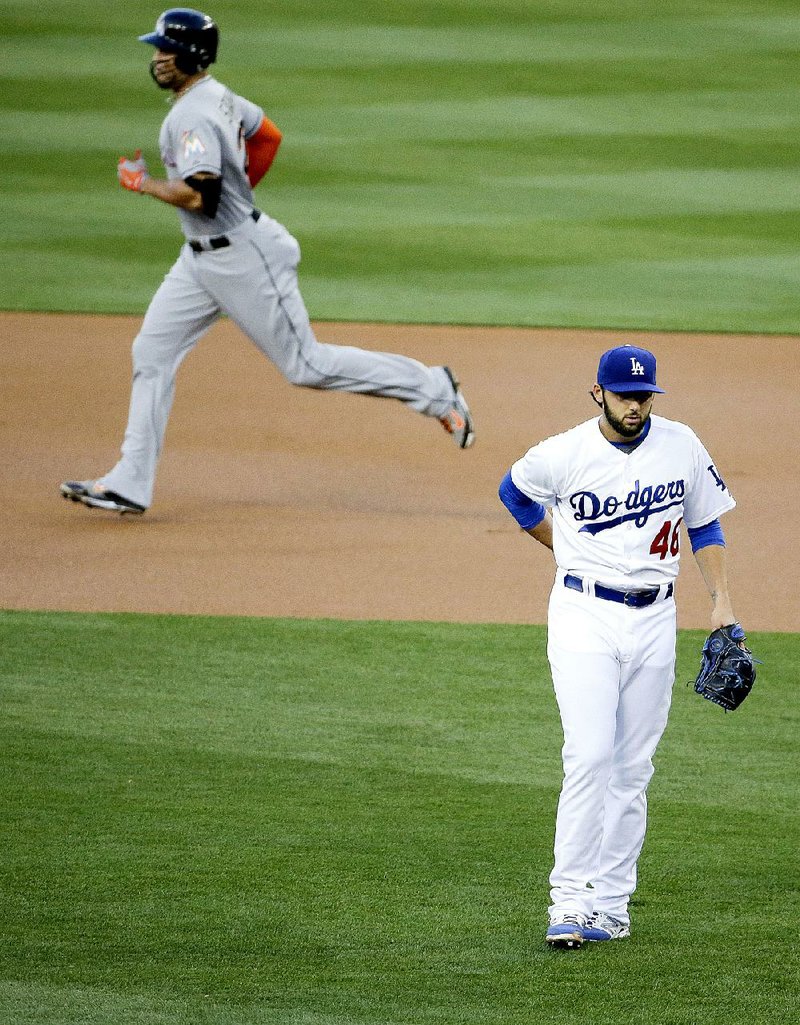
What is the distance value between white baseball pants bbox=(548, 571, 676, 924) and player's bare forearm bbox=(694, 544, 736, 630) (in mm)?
145

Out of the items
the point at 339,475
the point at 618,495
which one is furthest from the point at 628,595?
the point at 339,475

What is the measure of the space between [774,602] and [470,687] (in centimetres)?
175

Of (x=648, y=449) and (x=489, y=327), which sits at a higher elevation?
(x=648, y=449)

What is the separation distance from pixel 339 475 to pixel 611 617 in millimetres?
5242

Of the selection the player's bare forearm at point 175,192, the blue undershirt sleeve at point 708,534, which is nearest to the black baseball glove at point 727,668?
the blue undershirt sleeve at point 708,534

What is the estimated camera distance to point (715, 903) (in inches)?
205

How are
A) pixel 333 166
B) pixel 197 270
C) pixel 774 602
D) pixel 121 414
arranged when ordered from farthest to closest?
pixel 333 166, pixel 121 414, pixel 197 270, pixel 774 602

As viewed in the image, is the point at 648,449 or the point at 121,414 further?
the point at 121,414

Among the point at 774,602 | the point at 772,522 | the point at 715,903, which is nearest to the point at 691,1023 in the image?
the point at 715,903

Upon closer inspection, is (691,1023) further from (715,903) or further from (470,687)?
(470,687)

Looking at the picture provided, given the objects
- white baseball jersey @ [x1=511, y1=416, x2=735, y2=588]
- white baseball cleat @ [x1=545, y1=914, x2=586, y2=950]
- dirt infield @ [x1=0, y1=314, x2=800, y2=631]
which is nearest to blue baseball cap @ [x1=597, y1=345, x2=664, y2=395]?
white baseball jersey @ [x1=511, y1=416, x2=735, y2=588]

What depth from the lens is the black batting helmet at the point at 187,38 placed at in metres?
8.37

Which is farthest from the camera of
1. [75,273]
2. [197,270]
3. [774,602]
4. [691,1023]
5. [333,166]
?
[333,166]

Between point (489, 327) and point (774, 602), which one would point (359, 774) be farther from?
point (489, 327)
